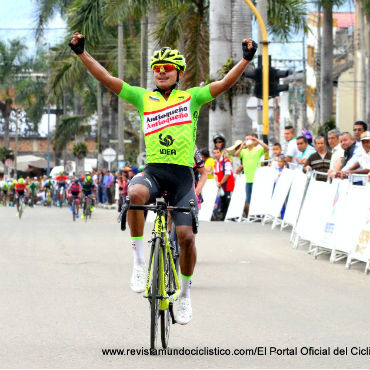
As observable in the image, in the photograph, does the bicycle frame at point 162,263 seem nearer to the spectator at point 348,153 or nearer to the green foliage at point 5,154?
the spectator at point 348,153

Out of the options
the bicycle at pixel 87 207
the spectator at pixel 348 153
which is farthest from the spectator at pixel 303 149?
the bicycle at pixel 87 207

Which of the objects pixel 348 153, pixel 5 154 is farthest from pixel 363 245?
pixel 5 154

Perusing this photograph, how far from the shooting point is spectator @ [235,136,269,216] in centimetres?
2378

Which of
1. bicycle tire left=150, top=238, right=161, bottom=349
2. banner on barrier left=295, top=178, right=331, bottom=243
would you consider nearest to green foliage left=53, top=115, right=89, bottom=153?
banner on barrier left=295, top=178, right=331, bottom=243

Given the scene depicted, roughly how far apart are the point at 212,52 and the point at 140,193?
864 inches

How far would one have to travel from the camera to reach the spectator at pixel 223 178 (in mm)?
23906

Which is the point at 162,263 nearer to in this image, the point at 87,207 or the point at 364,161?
the point at 364,161

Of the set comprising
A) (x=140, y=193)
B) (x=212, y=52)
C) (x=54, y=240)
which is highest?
(x=212, y=52)

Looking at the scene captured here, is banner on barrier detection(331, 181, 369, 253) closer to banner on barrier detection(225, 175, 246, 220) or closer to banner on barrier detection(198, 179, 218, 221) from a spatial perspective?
banner on barrier detection(198, 179, 218, 221)

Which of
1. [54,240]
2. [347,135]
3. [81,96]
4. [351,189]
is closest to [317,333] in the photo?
[351,189]

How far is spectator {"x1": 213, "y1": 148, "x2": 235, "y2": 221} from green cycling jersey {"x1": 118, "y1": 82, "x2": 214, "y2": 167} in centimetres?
1491

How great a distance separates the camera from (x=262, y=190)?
917 inches

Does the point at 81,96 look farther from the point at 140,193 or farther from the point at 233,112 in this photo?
the point at 140,193

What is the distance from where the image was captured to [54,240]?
19.6 m
